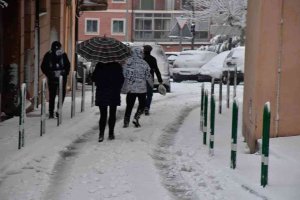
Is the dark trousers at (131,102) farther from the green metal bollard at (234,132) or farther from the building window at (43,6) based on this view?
the building window at (43,6)

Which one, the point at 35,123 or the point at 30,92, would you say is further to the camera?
the point at 30,92

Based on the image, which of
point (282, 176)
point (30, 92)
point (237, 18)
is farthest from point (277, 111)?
point (237, 18)

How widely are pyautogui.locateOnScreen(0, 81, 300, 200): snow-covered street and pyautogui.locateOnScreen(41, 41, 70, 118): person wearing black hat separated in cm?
101

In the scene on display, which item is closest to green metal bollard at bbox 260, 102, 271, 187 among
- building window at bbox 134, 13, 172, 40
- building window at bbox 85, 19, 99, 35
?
building window at bbox 134, 13, 172, 40

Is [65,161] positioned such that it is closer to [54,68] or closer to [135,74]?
[135,74]

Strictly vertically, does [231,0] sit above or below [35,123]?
above

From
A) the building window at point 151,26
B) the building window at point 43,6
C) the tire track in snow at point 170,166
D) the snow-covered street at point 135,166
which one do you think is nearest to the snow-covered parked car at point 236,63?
the building window at point 43,6

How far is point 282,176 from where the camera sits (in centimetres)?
851

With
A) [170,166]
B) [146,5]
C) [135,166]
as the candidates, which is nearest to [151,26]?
Result: [146,5]

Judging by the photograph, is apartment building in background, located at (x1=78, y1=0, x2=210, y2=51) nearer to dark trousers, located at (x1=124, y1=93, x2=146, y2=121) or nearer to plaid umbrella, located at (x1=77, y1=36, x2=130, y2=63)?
dark trousers, located at (x1=124, y1=93, x2=146, y2=121)

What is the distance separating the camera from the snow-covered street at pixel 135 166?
803cm

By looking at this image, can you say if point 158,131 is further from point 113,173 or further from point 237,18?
point 237,18

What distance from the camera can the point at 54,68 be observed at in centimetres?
1466

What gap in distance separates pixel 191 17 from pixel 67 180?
51.0m
